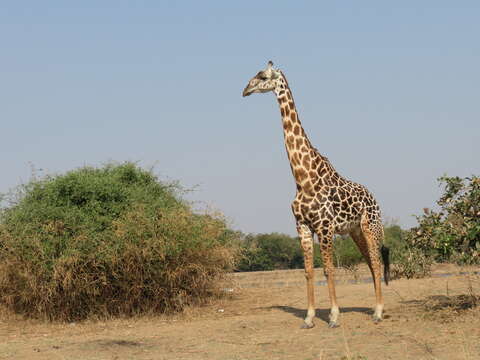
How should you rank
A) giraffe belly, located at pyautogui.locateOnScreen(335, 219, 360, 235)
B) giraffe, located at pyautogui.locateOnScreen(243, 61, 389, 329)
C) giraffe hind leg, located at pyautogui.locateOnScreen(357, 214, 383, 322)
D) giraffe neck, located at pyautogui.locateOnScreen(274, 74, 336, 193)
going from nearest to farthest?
giraffe, located at pyautogui.locateOnScreen(243, 61, 389, 329)
giraffe belly, located at pyautogui.locateOnScreen(335, 219, 360, 235)
giraffe neck, located at pyautogui.locateOnScreen(274, 74, 336, 193)
giraffe hind leg, located at pyautogui.locateOnScreen(357, 214, 383, 322)

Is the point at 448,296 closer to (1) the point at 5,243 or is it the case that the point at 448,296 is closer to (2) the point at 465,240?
(2) the point at 465,240

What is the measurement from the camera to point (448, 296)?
41.3ft

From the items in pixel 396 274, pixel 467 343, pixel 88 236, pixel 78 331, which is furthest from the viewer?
pixel 396 274

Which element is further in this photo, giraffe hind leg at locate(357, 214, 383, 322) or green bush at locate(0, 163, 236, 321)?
green bush at locate(0, 163, 236, 321)

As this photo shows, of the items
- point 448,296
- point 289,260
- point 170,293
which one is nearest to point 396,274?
point 448,296

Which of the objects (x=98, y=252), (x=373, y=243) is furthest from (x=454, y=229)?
(x=98, y=252)

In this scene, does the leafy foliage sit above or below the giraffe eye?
below

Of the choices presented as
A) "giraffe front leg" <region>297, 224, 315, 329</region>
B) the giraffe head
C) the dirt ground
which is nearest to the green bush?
the dirt ground

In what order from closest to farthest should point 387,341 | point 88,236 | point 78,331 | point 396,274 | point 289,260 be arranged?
point 387,341 → point 78,331 → point 88,236 → point 396,274 → point 289,260

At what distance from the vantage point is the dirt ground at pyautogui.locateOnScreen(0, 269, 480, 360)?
8930 mm

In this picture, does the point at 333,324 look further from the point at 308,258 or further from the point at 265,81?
the point at 265,81

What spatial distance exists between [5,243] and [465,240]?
9.39 metres

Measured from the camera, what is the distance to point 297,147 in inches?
447

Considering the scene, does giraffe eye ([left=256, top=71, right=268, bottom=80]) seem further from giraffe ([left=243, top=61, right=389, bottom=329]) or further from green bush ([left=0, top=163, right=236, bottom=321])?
green bush ([left=0, top=163, right=236, bottom=321])
